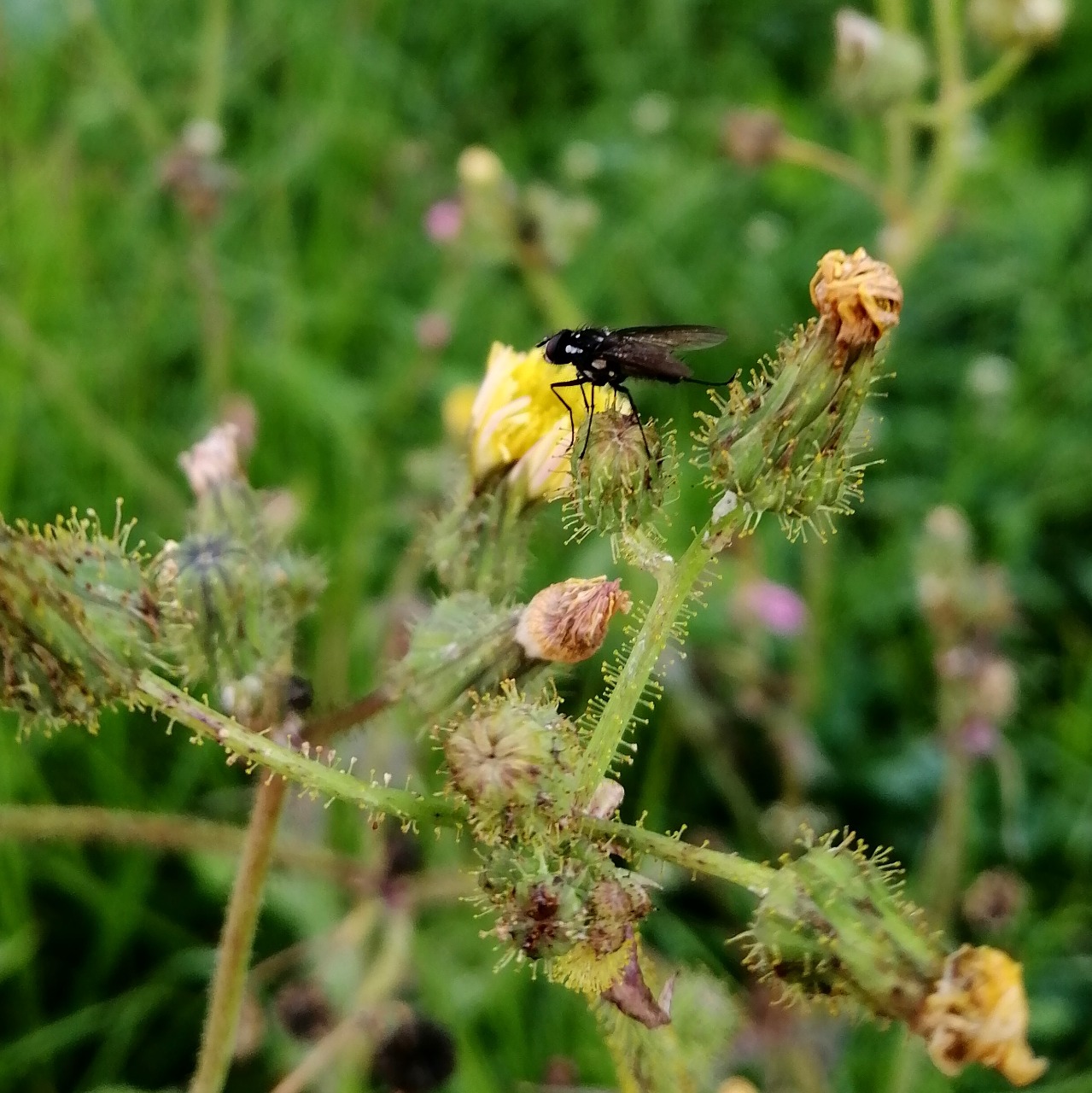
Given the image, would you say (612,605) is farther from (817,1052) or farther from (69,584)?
(817,1052)

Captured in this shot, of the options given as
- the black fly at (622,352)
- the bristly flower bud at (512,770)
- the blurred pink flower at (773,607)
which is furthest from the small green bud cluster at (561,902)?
the blurred pink flower at (773,607)

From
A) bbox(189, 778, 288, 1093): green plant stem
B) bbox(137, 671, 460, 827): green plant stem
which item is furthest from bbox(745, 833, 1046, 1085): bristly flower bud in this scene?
bbox(189, 778, 288, 1093): green plant stem

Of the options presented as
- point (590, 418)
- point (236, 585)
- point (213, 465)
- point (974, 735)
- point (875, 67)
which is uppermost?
point (875, 67)

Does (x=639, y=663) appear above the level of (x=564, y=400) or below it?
below

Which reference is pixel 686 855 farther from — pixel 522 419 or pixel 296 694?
pixel 522 419

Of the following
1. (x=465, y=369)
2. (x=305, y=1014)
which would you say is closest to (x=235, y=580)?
(x=305, y=1014)

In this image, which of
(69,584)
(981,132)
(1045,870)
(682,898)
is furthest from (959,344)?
(69,584)

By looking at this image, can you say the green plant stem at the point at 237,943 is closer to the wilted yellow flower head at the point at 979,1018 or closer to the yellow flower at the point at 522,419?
the yellow flower at the point at 522,419
